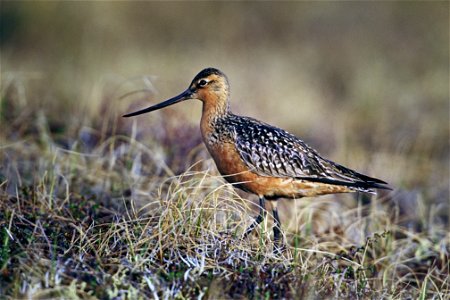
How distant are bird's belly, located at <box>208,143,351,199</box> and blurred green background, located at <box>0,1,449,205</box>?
4.77ft

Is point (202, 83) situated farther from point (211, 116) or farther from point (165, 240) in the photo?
point (165, 240)

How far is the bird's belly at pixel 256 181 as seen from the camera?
18.4ft

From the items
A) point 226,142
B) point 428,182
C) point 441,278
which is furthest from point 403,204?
point 226,142

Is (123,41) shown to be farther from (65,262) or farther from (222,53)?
(65,262)

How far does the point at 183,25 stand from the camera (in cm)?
1338

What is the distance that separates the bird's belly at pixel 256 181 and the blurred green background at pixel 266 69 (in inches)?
57.2

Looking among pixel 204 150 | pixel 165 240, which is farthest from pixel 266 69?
pixel 165 240

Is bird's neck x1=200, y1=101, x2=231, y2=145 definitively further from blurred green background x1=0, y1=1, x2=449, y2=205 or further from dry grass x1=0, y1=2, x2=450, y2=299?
blurred green background x1=0, y1=1, x2=449, y2=205

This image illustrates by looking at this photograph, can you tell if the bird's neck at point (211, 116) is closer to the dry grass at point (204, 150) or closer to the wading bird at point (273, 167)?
the wading bird at point (273, 167)

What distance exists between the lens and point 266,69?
38.0ft

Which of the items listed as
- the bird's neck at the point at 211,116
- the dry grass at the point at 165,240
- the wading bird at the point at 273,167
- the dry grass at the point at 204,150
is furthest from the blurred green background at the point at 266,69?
the wading bird at the point at 273,167

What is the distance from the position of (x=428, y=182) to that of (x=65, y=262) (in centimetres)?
488

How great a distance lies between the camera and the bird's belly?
18.4ft

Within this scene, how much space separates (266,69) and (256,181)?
6.15 metres
